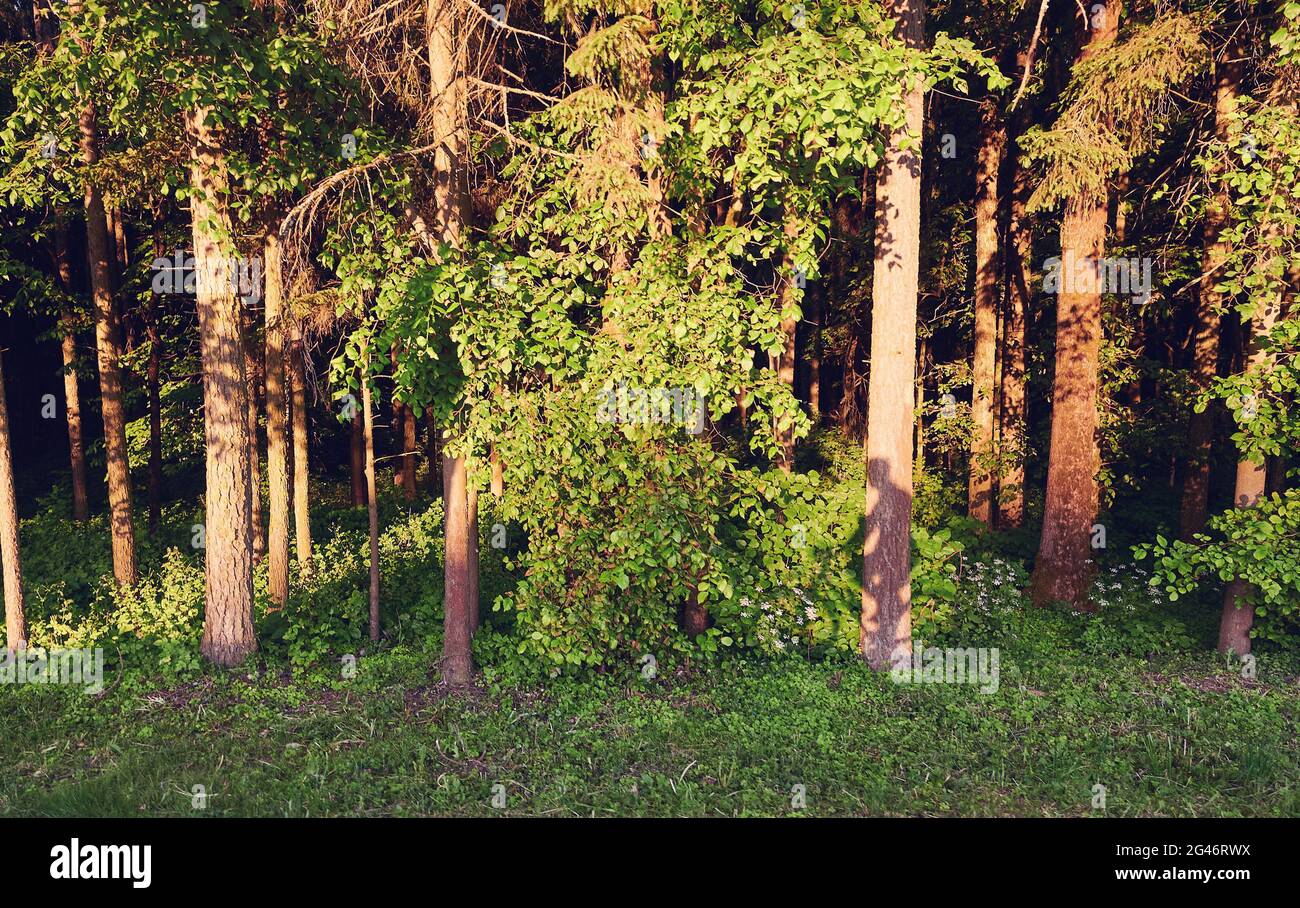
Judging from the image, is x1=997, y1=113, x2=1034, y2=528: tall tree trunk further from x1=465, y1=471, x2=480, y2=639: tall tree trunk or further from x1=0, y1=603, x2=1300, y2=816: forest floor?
x1=465, y1=471, x2=480, y2=639: tall tree trunk

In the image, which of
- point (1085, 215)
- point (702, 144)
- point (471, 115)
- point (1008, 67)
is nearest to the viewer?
point (702, 144)

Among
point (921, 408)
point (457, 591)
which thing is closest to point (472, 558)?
point (457, 591)

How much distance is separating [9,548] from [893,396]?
10720mm

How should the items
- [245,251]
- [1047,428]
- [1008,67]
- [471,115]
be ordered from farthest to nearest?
[1047,428], [1008,67], [245,251], [471,115]

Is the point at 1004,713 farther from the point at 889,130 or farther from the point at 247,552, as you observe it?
the point at 247,552

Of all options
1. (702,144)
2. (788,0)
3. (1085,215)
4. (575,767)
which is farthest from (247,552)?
(1085,215)

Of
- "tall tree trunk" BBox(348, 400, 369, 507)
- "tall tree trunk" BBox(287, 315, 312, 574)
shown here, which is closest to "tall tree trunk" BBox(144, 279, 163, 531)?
"tall tree trunk" BBox(348, 400, 369, 507)

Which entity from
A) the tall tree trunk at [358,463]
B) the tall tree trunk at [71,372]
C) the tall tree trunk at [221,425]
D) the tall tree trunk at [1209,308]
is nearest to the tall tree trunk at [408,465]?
the tall tree trunk at [358,463]

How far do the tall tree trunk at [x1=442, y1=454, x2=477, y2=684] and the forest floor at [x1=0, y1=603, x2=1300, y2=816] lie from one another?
1.32ft

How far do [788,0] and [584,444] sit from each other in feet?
15.5

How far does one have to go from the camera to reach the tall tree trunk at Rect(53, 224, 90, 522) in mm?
14398

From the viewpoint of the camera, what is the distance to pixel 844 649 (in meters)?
9.52

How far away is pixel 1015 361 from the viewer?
16109 millimetres

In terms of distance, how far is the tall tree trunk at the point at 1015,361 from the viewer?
14.7 metres
